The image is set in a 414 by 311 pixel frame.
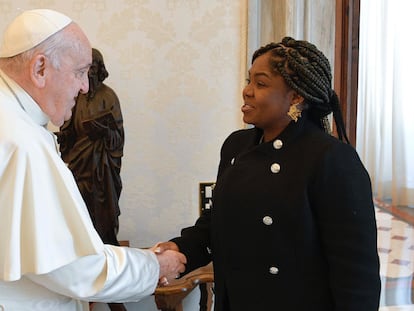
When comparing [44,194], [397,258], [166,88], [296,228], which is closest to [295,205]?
[296,228]

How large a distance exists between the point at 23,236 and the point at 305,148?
713 millimetres

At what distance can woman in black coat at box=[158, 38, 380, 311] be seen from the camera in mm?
1258

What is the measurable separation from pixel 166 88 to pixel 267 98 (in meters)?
1.77

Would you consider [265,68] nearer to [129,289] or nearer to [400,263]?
[129,289]

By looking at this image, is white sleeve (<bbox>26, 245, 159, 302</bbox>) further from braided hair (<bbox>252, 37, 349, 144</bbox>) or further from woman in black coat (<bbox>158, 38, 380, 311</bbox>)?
braided hair (<bbox>252, 37, 349, 144</bbox>)

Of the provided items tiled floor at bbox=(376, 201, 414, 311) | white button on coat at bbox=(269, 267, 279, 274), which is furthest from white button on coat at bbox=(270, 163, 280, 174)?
tiled floor at bbox=(376, 201, 414, 311)

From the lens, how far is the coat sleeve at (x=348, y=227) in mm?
1247

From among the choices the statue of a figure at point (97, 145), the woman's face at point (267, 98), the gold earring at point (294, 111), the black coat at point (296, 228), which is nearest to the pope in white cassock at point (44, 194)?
the black coat at point (296, 228)

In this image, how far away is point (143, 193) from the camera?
3.16 meters

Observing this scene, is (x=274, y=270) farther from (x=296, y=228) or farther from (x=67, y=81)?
(x=67, y=81)

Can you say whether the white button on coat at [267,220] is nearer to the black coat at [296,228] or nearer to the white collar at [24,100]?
the black coat at [296,228]

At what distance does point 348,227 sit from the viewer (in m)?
1.25

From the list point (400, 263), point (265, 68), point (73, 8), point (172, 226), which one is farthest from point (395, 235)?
point (73, 8)

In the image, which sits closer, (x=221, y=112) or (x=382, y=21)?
(x=382, y=21)
